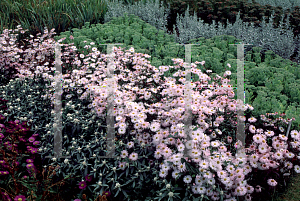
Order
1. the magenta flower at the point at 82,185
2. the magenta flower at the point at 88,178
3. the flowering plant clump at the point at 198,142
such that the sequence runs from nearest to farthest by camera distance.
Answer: the flowering plant clump at the point at 198,142, the magenta flower at the point at 82,185, the magenta flower at the point at 88,178

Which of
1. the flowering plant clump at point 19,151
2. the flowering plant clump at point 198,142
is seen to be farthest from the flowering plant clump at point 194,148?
the flowering plant clump at point 19,151

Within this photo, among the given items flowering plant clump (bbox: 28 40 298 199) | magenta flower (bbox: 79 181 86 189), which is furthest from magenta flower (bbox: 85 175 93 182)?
flowering plant clump (bbox: 28 40 298 199)

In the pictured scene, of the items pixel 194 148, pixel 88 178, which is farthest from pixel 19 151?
pixel 194 148

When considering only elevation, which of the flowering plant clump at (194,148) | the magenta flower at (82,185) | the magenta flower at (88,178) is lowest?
the magenta flower at (88,178)

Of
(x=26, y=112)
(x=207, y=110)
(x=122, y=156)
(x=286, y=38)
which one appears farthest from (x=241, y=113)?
(x=286, y=38)

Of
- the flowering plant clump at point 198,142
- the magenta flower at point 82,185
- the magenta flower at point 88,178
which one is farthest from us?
the magenta flower at point 88,178

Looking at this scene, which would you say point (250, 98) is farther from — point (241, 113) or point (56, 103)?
point (56, 103)

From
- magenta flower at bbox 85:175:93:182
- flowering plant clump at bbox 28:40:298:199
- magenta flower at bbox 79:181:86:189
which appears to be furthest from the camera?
magenta flower at bbox 85:175:93:182

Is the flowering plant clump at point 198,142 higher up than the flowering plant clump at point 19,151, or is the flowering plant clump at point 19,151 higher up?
the flowering plant clump at point 198,142

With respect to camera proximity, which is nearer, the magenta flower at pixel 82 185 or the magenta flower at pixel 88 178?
the magenta flower at pixel 82 185

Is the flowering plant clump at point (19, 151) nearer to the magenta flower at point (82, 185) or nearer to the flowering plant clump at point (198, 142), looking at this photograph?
the magenta flower at point (82, 185)

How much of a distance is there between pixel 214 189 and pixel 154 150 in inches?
28.3

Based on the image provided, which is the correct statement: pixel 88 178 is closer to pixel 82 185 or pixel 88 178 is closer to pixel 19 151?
pixel 82 185

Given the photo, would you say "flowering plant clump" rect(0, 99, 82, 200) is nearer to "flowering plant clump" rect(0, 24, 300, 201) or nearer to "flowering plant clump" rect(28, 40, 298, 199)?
"flowering plant clump" rect(0, 24, 300, 201)
